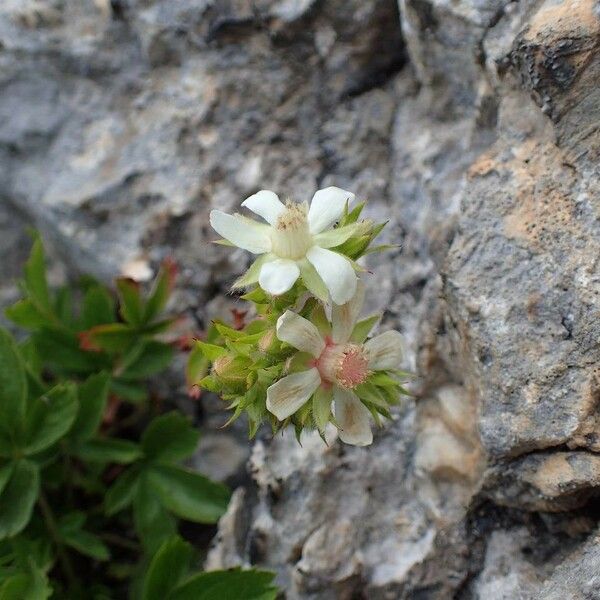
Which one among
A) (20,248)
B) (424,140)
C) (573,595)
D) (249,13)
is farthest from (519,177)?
(20,248)

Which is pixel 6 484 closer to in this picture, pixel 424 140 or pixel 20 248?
pixel 20 248

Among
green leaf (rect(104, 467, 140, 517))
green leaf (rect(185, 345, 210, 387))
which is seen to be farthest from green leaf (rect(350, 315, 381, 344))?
green leaf (rect(104, 467, 140, 517))

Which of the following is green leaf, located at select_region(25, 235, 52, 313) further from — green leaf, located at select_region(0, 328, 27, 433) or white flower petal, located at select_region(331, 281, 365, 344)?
white flower petal, located at select_region(331, 281, 365, 344)

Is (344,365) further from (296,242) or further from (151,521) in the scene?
(151,521)

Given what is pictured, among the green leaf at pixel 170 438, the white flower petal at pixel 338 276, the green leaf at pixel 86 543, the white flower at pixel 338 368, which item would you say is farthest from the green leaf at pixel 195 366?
Answer: the white flower petal at pixel 338 276

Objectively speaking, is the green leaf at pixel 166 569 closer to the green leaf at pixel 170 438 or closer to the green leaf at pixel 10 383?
the green leaf at pixel 170 438
